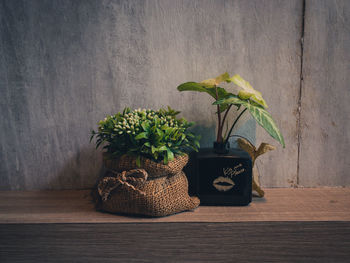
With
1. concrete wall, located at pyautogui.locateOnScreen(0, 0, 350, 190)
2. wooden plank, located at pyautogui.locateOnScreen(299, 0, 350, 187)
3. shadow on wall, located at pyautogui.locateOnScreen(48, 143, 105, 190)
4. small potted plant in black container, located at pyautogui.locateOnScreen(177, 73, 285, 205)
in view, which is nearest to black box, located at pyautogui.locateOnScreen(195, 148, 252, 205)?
small potted plant in black container, located at pyautogui.locateOnScreen(177, 73, 285, 205)

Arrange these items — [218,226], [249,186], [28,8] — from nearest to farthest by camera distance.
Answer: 1. [218,226]
2. [249,186]
3. [28,8]

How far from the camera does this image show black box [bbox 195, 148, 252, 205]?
0.98m

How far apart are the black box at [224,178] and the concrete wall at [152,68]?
0.23 meters

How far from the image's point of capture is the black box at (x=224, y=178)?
98cm

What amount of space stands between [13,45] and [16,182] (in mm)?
638

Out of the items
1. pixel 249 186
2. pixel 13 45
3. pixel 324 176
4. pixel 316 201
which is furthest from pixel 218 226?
pixel 13 45

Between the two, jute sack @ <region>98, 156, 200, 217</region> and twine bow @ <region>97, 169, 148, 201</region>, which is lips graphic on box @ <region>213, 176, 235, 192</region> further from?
A: twine bow @ <region>97, 169, 148, 201</region>

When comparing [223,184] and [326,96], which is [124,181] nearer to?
[223,184]

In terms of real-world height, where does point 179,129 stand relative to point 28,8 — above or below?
below

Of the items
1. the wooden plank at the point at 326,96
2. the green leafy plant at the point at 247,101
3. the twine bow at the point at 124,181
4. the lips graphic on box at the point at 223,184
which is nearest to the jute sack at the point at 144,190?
the twine bow at the point at 124,181

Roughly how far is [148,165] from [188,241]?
0.29 metres

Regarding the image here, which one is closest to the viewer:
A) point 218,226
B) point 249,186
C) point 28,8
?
point 218,226

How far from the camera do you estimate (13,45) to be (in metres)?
1.16

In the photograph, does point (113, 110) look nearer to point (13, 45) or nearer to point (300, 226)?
point (13, 45)
